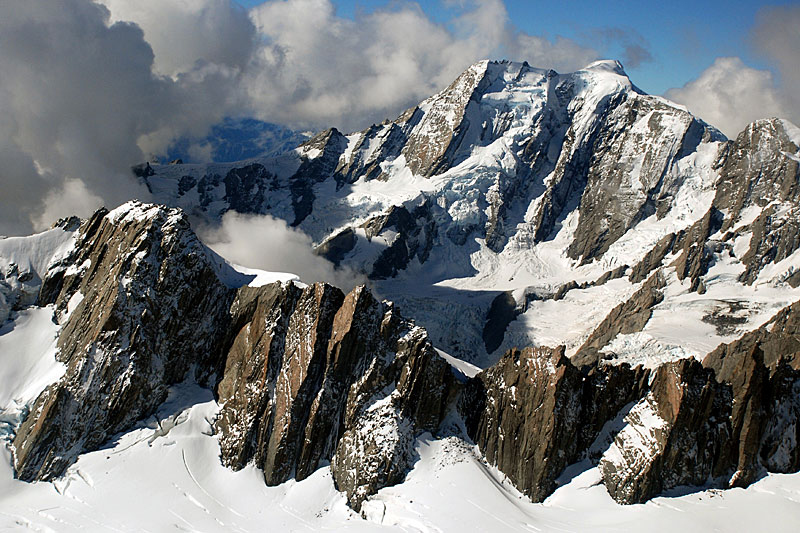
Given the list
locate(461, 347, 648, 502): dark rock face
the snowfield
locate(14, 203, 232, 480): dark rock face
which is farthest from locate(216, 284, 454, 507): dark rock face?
locate(14, 203, 232, 480): dark rock face

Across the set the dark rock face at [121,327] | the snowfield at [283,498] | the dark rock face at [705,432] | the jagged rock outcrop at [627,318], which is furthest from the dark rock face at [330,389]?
the jagged rock outcrop at [627,318]

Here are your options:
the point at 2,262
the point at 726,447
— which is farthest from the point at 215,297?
the point at 726,447

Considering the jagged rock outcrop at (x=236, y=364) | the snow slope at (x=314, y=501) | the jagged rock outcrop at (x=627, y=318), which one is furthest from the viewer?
the jagged rock outcrop at (x=627, y=318)

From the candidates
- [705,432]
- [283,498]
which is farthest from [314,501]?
[705,432]

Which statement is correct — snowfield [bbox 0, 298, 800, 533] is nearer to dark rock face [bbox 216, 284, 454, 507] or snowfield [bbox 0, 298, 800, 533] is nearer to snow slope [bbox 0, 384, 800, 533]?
snow slope [bbox 0, 384, 800, 533]

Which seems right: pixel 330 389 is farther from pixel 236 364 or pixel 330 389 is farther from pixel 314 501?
pixel 236 364

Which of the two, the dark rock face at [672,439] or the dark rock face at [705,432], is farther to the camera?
the dark rock face at [705,432]

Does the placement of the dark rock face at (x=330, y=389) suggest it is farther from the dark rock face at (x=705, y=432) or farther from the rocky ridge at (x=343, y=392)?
the dark rock face at (x=705, y=432)
